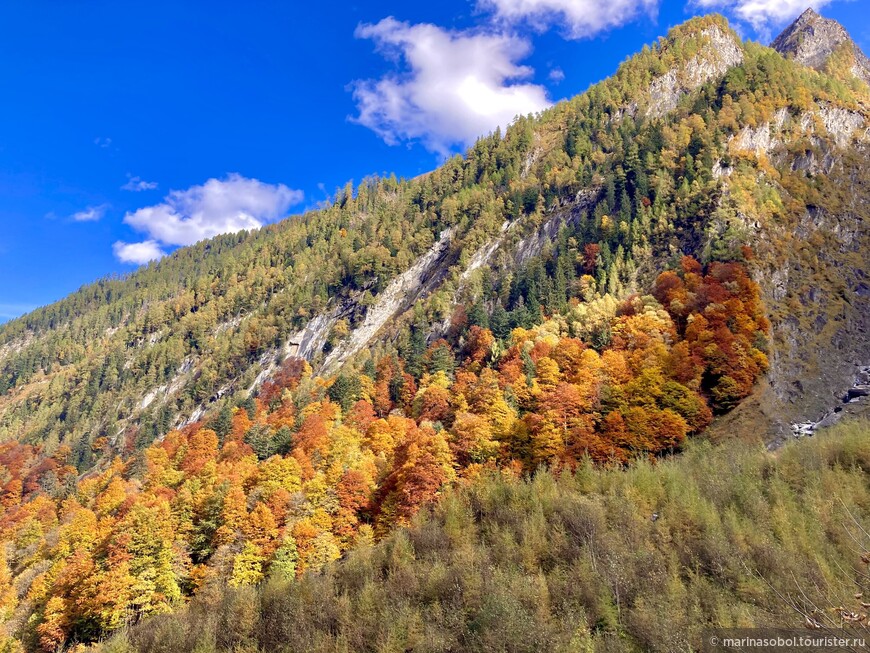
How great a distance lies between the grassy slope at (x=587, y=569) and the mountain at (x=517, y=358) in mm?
911

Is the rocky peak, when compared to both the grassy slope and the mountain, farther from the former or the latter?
the grassy slope

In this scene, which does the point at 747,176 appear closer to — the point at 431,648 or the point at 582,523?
the point at 582,523

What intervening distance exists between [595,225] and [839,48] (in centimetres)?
15469

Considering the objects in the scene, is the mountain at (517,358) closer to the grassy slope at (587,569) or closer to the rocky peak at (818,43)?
the grassy slope at (587,569)

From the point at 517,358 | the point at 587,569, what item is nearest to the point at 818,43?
the point at 517,358

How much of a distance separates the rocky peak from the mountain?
1557 centimetres

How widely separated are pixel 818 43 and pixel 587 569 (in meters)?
241

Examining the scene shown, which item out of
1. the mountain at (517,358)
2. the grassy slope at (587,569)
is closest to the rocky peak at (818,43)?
the mountain at (517,358)

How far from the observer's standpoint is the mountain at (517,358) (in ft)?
182

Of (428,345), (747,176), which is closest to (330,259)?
(428,345)

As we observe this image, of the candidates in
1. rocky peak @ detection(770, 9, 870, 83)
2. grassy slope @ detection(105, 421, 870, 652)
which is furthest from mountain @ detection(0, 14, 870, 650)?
rocky peak @ detection(770, 9, 870, 83)

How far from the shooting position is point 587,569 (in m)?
33.9

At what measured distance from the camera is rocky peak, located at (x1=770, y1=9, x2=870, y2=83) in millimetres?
181500

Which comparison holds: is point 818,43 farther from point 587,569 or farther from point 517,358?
point 587,569
